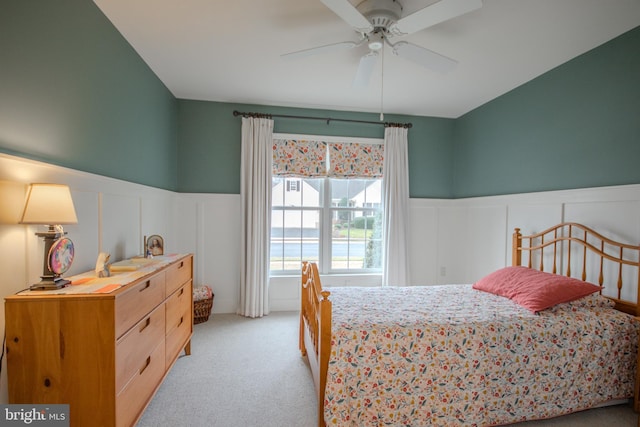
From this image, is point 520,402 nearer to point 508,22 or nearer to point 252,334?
point 252,334

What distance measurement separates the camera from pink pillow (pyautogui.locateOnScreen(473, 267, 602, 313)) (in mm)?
2002

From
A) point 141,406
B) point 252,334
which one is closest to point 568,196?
point 252,334

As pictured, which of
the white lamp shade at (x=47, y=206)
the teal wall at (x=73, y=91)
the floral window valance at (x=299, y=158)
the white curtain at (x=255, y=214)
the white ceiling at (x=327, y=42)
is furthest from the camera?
the floral window valance at (x=299, y=158)

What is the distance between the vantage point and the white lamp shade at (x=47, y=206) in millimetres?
1204

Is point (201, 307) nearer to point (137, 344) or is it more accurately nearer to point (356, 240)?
point (137, 344)

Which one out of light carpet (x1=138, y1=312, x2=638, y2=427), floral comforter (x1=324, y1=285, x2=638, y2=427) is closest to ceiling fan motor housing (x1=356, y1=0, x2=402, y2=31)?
floral comforter (x1=324, y1=285, x2=638, y2=427)

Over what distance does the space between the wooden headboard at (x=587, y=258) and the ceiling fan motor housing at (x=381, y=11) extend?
7.32ft

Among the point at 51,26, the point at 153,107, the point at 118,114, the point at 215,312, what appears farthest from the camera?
the point at 215,312

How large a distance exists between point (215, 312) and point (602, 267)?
393 cm

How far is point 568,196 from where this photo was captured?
2506mm

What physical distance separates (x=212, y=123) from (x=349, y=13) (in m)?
2.54

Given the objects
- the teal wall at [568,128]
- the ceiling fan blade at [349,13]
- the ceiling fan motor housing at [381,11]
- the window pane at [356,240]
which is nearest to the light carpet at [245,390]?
the window pane at [356,240]

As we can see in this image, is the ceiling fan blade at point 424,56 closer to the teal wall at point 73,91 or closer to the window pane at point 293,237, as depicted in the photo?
the teal wall at point 73,91

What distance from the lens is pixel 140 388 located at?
5.26 ft
